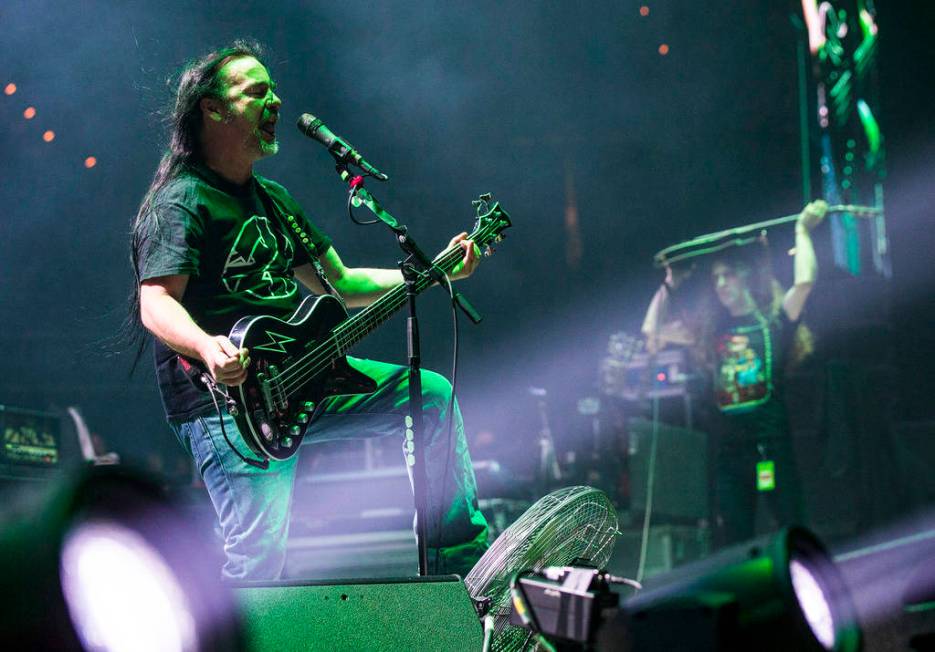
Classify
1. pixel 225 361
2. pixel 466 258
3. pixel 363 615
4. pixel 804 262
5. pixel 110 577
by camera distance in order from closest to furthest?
pixel 110 577 < pixel 363 615 < pixel 225 361 < pixel 466 258 < pixel 804 262

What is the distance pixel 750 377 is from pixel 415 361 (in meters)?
3.26

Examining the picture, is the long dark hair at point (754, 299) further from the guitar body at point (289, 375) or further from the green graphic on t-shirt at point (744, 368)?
the guitar body at point (289, 375)

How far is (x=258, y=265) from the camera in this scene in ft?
8.59

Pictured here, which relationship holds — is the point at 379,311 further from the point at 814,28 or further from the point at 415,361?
the point at 814,28

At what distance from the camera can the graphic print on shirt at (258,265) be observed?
2564mm

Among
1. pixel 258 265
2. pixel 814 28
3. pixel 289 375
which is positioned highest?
pixel 814 28

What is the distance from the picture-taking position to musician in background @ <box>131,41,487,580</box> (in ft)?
7.90

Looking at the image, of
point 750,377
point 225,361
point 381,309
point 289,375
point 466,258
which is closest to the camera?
point 225,361

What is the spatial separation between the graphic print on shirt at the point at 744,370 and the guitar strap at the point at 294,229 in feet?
10.4

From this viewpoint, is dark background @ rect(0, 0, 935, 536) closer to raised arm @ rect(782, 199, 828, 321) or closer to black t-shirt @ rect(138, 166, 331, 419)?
raised arm @ rect(782, 199, 828, 321)

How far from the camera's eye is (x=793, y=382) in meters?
5.97

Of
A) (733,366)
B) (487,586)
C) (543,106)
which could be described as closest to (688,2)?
(543,106)

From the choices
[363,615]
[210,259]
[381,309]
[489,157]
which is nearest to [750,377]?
[489,157]

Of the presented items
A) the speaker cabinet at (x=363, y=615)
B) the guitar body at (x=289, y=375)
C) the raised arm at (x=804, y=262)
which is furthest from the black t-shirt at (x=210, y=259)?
the raised arm at (x=804, y=262)
